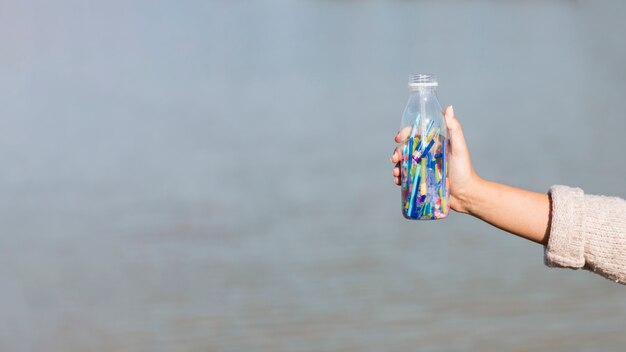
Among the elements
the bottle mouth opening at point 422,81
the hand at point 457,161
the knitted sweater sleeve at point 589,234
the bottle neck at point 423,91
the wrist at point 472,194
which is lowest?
the knitted sweater sleeve at point 589,234

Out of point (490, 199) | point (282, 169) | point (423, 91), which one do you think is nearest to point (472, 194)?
point (490, 199)

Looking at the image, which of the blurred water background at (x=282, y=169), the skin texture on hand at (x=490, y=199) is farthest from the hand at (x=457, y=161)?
the blurred water background at (x=282, y=169)

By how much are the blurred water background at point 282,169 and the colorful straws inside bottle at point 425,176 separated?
1903mm

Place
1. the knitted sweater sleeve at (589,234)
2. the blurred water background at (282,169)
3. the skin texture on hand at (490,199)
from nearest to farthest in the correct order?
the knitted sweater sleeve at (589,234) → the skin texture on hand at (490,199) → the blurred water background at (282,169)

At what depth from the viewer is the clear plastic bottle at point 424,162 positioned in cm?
160

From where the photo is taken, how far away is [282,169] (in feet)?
16.1

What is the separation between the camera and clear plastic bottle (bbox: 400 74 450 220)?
5.24ft

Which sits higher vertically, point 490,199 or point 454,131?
point 454,131

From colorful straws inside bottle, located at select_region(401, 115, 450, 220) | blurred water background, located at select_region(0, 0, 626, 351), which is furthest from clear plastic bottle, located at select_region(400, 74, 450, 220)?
blurred water background, located at select_region(0, 0, 626, 351)

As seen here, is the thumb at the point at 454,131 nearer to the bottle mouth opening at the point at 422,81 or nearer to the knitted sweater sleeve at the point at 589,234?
the bottle mouth opening at the point at 422,81

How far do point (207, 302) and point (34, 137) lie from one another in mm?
1958

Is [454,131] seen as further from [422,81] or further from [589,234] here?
[589,234]

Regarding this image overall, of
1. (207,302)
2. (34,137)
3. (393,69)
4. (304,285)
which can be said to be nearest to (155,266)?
(207,302)

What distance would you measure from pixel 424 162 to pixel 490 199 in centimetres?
13
